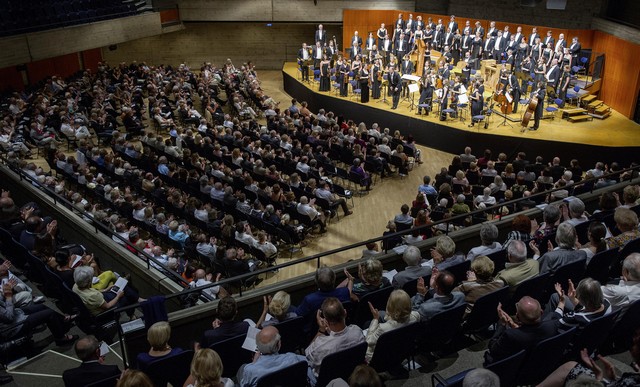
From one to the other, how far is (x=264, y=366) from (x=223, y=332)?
2.48 ft

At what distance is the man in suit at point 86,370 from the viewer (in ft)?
14.0

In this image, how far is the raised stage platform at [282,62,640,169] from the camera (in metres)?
13.6

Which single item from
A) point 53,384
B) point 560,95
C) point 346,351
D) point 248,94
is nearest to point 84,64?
point 248,94

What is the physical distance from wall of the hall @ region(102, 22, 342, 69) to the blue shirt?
23.6m

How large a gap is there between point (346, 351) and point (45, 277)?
4.38m

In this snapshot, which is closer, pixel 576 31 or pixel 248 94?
pixel 576 31

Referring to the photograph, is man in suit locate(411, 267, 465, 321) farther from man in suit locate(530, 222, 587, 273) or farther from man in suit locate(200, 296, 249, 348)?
man in suit locate(200, 296, 249, 348)

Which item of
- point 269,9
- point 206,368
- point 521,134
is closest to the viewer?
point 206,368

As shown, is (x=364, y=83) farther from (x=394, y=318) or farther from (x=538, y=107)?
(x=394, y=318)

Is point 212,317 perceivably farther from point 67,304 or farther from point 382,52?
point 382,52

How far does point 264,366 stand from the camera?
395 cm

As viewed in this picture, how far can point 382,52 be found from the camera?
2025cm

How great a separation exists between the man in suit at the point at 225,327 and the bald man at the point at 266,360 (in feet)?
1.94

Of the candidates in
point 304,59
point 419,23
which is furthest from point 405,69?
point 304,59
